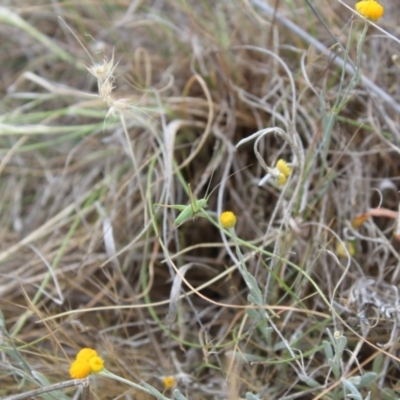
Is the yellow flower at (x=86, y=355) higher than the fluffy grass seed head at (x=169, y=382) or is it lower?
higher

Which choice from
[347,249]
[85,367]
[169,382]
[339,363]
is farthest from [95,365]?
[347,249]

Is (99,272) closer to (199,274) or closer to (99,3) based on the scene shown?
(199,274)

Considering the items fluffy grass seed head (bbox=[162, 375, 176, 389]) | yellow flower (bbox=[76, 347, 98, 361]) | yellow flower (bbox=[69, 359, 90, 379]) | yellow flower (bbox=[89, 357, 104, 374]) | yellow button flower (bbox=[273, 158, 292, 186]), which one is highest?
yellow button flower (bbox=[273, 158, 292, 186])

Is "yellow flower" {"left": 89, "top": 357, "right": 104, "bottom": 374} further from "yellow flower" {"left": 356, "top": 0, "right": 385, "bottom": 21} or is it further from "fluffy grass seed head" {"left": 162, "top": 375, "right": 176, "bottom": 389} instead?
"yellow flower" {"left": 356, "top": 0, "right": 385, "bottom": 21}

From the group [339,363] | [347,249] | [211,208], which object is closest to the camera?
[339,363]

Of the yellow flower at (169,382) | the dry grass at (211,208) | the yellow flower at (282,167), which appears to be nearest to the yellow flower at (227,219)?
the dry grass at (211,208)

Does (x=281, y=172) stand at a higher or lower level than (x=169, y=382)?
higher

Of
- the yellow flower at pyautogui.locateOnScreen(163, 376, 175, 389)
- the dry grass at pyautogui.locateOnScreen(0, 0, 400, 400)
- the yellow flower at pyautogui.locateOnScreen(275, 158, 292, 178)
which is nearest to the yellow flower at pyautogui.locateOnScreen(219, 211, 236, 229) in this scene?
the dry grass at pyautogui.locateOnScreen(0, 0, 400, 400)

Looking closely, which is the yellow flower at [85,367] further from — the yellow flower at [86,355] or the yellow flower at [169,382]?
the yellow flower at [169,382]

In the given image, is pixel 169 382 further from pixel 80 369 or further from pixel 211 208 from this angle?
pixel 211 208
